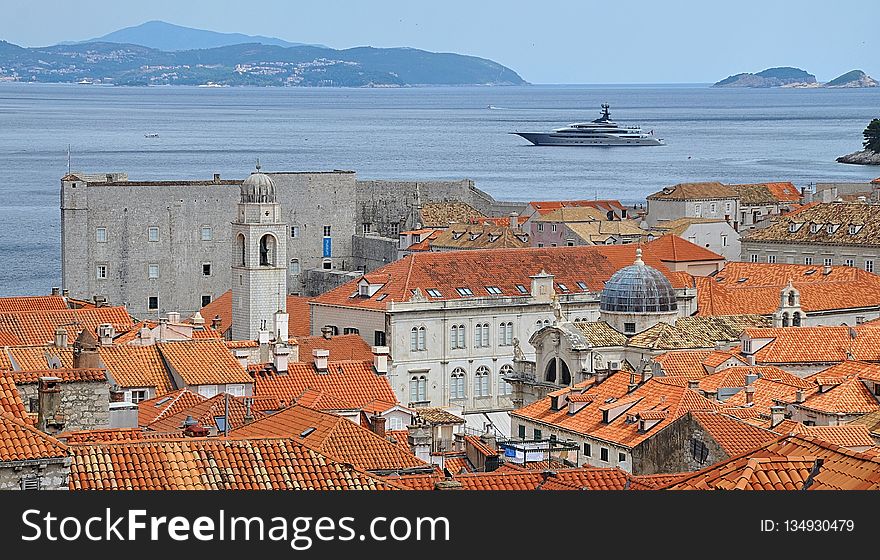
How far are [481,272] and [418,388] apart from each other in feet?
16.8

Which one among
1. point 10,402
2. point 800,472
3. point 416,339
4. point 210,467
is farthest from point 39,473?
point 416,339

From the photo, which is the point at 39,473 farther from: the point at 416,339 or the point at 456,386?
the point at 456,386

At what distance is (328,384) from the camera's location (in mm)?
33531

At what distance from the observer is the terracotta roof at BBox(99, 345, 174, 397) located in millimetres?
31281

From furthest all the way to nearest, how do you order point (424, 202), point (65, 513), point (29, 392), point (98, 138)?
point (98, 138), point (424, 202), point (29, 392), point (65, 513)

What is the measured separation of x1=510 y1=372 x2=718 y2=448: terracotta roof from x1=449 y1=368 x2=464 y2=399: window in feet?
50.5

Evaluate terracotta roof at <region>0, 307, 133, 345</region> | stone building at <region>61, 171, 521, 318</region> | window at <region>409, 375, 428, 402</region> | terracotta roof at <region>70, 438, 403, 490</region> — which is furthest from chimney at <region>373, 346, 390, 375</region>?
stone building at <region>61, 171, 521, 318</region>

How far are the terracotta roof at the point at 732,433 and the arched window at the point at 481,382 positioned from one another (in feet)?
86.3

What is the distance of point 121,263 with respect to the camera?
71625 millimetres

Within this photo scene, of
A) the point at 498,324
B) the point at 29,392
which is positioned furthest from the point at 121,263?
the point at 29,392

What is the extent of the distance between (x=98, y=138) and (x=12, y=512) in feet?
614

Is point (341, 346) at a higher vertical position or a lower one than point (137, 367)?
lower

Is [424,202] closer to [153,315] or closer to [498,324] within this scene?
[153,315]

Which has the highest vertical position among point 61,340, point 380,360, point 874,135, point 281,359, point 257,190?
point 257,190
